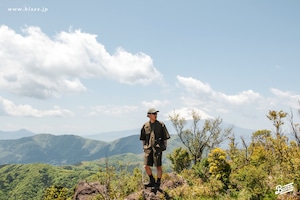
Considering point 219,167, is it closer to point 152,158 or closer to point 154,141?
point 152,158

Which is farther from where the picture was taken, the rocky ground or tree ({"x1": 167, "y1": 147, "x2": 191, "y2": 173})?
tree ({"x1": 167, "y1": 147, "x2": 191, "y2": 173})

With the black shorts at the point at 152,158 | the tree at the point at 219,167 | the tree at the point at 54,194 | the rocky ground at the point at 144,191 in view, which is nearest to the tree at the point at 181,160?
the tree at the point at 54,194

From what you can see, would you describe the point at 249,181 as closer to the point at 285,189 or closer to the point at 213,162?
the point at 285,189

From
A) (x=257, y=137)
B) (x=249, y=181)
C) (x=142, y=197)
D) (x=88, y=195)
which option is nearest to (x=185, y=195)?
(x=142, y=197)

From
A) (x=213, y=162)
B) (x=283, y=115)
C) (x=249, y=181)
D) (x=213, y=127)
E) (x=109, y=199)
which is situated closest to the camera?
(x=249, y=181)

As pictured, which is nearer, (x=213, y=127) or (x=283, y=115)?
(x=283, y=115)

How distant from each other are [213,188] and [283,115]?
856 inches

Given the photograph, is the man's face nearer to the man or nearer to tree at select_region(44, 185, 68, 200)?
the man

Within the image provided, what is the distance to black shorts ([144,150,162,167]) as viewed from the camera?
12328 mm

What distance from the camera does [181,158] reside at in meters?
40.9

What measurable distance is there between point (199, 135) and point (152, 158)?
28.1 m

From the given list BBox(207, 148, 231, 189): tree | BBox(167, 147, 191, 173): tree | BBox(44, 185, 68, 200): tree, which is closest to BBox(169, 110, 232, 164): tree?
BBox(167, 147, 191, 173): tree

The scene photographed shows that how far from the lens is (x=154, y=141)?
12500 millimetres

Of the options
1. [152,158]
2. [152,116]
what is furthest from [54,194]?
[152,116]
